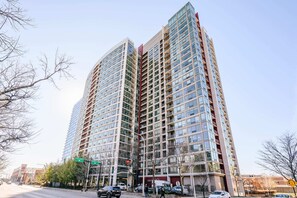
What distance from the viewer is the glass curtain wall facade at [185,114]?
144 feet

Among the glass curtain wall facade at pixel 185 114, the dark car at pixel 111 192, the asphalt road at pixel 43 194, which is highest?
the glass curtain wall facade at pixel 185 114

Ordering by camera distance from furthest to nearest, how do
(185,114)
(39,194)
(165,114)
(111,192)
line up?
(165,114)
(185,114)
(39,194)
(111,192)

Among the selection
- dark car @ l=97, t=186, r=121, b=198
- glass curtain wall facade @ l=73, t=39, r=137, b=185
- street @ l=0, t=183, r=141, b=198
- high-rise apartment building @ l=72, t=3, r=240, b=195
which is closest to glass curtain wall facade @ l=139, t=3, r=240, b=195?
high-rise apartment building @ l=72, t=3, r=240, b=195

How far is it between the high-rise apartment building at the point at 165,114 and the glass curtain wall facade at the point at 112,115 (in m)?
0.29

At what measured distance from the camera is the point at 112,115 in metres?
67.2

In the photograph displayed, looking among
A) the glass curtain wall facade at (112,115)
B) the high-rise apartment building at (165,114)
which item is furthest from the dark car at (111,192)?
the glass curtain wall facade at (112,115)

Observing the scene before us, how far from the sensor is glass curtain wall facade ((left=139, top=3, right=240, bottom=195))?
43.8 metres

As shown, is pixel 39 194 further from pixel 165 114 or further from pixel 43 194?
pixel 165 114

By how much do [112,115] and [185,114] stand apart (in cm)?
2990

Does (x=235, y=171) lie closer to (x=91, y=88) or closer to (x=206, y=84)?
(x=206, y=84)

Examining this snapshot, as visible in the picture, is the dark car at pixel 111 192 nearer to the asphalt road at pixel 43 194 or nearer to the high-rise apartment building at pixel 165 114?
the asphalt road at pixel 43 194

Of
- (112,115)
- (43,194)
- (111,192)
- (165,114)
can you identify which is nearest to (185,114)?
(165,114)

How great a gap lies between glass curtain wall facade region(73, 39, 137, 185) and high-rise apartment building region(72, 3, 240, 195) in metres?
0.29

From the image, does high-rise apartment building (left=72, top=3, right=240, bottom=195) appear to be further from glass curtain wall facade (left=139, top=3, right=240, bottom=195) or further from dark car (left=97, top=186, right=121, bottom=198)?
dark car (left=97, top=186, right=121, bottom=198)
